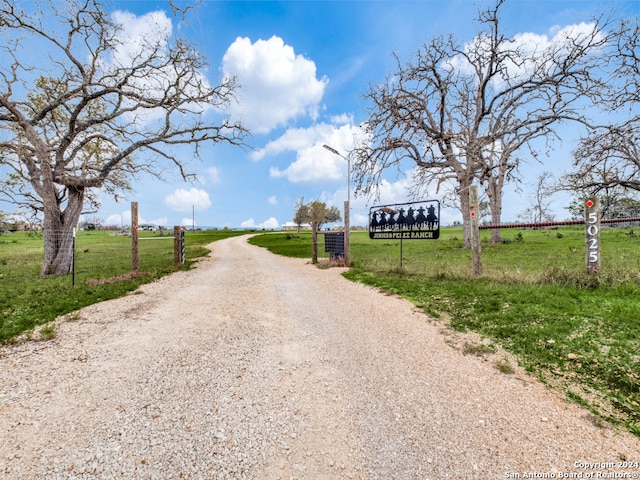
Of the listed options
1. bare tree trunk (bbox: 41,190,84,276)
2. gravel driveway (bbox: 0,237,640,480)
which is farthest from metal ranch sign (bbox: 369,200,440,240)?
bare tree trunk (bbox: 41,190,84,276)

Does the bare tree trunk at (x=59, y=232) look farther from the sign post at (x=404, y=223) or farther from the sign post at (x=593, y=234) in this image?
the sign post at (x=593, y=234)

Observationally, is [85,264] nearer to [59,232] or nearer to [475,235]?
[59,232]

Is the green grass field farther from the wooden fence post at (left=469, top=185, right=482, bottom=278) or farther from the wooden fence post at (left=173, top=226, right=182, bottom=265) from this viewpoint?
the wooden fence post at (left=173, top=226, right=182, bottom=265)

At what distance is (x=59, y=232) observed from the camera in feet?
37.6

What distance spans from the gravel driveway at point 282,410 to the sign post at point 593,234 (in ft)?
14.5

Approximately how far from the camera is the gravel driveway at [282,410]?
6.90 feet

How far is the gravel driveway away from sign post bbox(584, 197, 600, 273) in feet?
14.5

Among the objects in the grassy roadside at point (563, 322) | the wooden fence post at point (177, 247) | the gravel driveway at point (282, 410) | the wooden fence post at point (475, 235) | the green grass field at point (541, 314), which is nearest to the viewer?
the gravel driveway at point (282, 410)

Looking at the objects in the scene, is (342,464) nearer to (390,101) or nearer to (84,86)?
(84,86)

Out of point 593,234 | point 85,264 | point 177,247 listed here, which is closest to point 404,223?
point 593,234

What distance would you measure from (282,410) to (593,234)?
25.1ft

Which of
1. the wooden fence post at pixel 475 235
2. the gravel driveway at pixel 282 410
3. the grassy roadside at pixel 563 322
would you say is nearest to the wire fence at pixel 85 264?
the gravel driveway at pixel 282 410

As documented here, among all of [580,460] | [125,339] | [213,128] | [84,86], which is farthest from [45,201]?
[580,460]

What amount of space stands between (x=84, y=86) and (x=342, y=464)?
15577 millimetres
